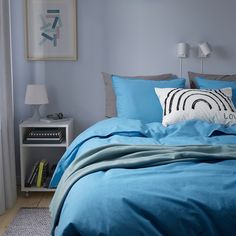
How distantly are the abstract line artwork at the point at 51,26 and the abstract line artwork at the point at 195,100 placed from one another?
1232 millimetres

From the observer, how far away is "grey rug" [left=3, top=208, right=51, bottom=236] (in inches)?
90.2

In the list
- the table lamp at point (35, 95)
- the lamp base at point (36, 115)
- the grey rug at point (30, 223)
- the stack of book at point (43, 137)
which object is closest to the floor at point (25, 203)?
the grey rug at point (30, 223)

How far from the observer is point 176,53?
3197 millimetres

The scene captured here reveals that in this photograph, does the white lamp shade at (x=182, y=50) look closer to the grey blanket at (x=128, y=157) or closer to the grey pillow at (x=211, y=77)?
the grey pillow at (x=211, y=77)

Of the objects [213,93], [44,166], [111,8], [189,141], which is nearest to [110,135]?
[189,141]

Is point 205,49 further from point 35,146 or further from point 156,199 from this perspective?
point 156,199

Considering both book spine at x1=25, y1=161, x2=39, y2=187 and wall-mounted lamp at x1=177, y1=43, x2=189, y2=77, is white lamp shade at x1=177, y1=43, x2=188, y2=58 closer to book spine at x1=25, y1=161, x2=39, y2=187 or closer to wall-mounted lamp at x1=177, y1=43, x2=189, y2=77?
wall-mounted lamp at x1=177, y1=43, x2=189, y2=77

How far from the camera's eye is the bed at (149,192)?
43.3 inches

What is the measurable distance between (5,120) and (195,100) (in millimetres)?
1431

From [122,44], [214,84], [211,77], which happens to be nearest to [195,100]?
[214,84]

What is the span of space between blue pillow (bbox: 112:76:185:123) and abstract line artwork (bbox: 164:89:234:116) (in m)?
0.15

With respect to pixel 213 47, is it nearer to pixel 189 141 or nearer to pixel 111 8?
pixel 111 8

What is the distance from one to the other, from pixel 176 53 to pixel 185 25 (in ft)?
0.87

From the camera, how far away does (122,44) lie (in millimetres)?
3199
